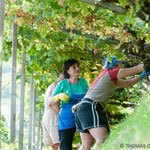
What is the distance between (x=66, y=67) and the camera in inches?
275

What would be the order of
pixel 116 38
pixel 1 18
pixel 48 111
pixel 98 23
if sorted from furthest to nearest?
1. pixel 48 111
2. pixel 116 38
3. pixel 98 23
4. pixel 1 18

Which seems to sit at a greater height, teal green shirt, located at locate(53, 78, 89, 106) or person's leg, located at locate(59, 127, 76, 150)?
teal green shirt, located at locate(53, 78, 89, 106)

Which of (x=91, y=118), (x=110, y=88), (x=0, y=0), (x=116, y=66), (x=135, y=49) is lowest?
(x=91, y=118)

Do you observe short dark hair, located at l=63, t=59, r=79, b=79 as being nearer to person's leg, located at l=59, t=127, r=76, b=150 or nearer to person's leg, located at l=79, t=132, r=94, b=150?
person's leg, located at l=59, t=127, r=76, b=150

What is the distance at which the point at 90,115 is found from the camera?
211 inches

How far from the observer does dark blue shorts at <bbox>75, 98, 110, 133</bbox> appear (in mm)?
5312

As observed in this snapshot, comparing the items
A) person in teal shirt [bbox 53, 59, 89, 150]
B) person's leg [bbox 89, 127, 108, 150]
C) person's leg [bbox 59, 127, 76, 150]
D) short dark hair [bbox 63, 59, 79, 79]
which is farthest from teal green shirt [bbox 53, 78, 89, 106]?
person's leg [bbox 89, 127, 108, 150]

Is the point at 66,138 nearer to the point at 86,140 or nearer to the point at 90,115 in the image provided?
the point at 86,140

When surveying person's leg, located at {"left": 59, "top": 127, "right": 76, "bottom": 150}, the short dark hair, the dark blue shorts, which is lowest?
Result: person's leg, located at {"left": 59, "top": 127, "right": 76, "bottom": 150}

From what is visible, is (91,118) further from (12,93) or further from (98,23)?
(12,93)

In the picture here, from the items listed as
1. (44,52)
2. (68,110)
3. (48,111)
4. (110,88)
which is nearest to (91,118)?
(110,88)

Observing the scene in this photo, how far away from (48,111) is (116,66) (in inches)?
95.9

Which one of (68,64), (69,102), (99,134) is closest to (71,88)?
(69,102)

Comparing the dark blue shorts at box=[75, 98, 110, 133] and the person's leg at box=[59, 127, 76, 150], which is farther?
the person's leg at box=[59, 127, 76, 150]
